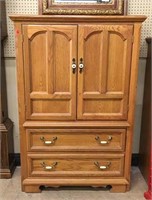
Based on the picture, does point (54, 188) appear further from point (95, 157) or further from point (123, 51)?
point (123, 51)

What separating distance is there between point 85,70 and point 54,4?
67 centimetres

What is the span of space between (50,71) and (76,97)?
0.91 ft

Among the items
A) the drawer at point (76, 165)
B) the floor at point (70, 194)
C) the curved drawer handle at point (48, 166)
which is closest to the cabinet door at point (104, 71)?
the drawer at point (76, 165)

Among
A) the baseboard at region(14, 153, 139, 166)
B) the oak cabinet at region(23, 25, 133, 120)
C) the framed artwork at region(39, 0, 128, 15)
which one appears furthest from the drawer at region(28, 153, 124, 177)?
the framed artwork at region(39, 0, 128, 15)

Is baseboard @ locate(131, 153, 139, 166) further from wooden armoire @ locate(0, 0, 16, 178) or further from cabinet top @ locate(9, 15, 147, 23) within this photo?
cabinet top @ locate(9, 15, 147, 23)

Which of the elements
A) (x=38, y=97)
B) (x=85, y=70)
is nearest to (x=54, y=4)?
(x=85, y=70)

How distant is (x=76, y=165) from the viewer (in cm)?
200

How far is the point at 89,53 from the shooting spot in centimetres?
179

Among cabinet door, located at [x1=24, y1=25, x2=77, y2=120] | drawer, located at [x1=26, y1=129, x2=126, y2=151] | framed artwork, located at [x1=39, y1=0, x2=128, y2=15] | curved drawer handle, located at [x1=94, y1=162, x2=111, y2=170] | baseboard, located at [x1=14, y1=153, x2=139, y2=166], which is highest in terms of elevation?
framed artwork, located at [x1=39, y1=0, x2=128, y2=15]

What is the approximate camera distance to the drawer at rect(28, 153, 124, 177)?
1.98 m

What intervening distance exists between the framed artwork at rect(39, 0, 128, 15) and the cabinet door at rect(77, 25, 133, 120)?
0.38 metres

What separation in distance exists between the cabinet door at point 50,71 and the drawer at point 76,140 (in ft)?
0.44

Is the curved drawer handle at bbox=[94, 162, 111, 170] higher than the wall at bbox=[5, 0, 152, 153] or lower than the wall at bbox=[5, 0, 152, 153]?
lower

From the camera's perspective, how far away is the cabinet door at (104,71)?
1752 mm
